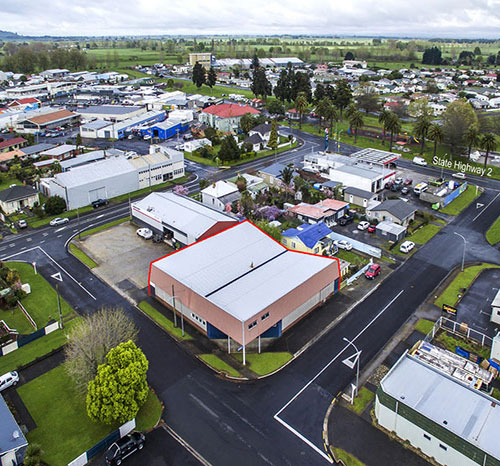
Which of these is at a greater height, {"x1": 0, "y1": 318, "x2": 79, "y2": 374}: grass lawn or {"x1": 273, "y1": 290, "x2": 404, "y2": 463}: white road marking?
{"x1": 273, "y1": 290, "x2": 404, "y2": 463}: white road marking

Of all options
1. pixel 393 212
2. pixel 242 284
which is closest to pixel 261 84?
pixel 393 212

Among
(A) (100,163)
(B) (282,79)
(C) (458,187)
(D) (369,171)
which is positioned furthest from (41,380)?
(B) (282,79)

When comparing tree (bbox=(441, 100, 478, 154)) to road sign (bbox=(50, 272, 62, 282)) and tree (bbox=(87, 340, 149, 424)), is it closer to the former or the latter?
road sign (bbox=(50, 272, 62, 282))

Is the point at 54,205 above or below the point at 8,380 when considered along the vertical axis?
above

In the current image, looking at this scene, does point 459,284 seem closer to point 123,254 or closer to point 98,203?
point 123,254

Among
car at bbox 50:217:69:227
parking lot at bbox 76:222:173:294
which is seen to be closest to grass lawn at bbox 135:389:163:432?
parking lot at bbox 76:222:173:294

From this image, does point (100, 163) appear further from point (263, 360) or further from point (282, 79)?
point (282, 79)

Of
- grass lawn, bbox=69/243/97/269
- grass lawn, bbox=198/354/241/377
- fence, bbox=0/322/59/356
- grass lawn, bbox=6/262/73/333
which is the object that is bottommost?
grass lawn, bbox=6/262/73/333
